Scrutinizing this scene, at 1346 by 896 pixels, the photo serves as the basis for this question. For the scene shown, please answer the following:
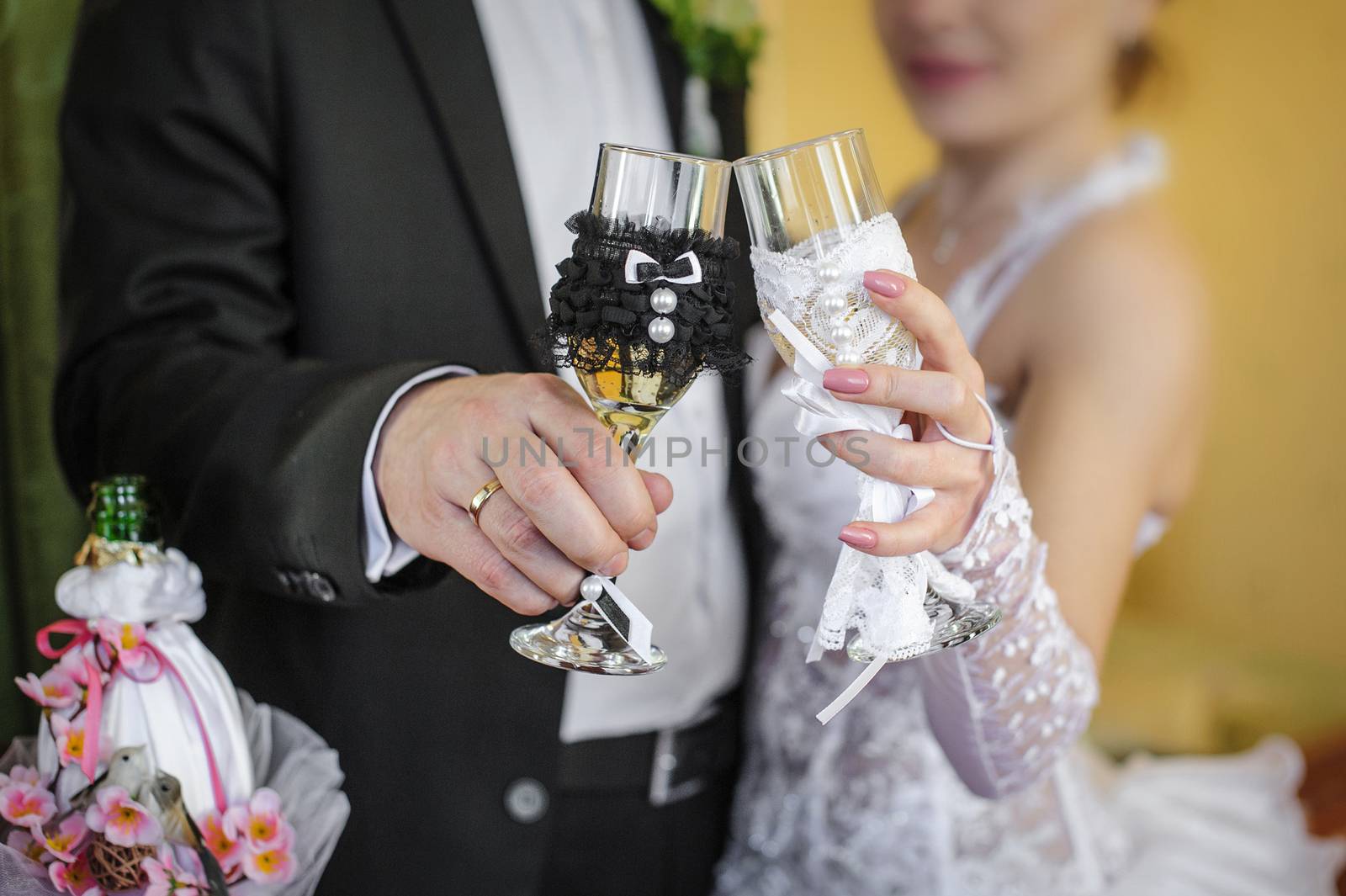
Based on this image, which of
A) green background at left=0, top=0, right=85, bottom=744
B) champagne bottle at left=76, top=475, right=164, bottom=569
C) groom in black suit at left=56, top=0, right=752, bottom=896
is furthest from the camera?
green background at left=0, top=0, right=85, bottom=744

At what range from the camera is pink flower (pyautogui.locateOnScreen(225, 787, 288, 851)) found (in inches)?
28.5

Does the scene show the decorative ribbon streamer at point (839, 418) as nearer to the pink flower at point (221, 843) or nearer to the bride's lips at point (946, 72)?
the pink flower at point (221, 843)

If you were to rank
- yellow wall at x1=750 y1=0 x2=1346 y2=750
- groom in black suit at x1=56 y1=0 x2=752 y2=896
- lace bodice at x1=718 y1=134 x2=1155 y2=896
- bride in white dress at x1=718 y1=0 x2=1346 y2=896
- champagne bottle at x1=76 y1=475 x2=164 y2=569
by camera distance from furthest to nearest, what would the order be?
yellow wall at x1=750 y1=0 x2=1346 y2=750 < lace bodice at x1=718 y1=134 x2=1155 y2=896 < groom in black suit at x1=56 y1=0 x2=752 y2=896 < bride in white dress at x1=718 y1=0 x2=1346 y2=896 < champagne bottle at x1=76 y1=475 x2=164 y2=569

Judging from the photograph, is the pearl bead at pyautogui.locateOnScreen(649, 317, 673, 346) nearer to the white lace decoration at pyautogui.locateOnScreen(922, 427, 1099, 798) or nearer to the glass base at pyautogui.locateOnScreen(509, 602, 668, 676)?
the glass base at pyautogui.locateOnScreen(509, 602, 668, 676)

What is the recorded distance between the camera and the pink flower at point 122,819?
2.21 ft

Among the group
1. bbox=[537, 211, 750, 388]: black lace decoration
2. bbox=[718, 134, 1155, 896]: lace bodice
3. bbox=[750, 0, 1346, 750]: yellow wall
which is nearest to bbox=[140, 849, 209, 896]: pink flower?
bbox=[537, 211, 750, 388]: black lace decoration

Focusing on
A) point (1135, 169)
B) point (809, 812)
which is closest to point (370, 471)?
point (809, 812)

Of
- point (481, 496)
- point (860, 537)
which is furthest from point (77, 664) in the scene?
point (860, 537)

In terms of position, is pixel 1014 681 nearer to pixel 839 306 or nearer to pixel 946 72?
pixel 839 306

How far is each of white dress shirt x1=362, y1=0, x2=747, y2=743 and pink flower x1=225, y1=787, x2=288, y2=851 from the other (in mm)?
497

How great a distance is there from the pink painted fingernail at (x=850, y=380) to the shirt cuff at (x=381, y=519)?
0.32 meters

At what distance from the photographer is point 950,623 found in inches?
30.6

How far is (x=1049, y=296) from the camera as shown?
4.15ft

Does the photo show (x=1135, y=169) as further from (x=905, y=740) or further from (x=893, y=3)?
(x=905, y=740)
